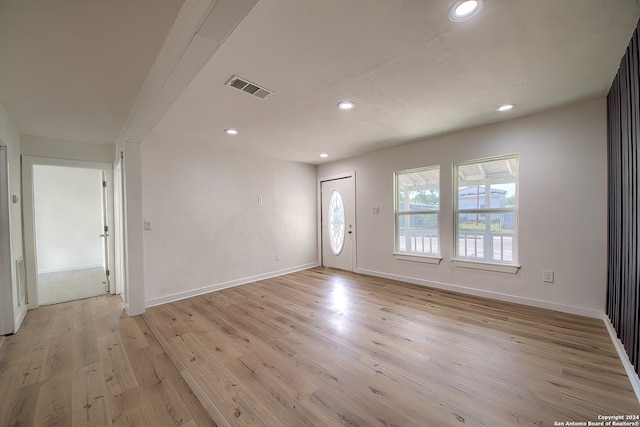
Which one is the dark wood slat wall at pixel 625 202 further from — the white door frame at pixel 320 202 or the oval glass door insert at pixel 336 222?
the oval glass door insert at pixel 336 222

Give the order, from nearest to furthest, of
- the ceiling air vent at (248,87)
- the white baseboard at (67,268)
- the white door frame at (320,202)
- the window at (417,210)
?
the ceiling air vent at (248,87) < the window at (417,210) < the white door frame at (320,202) < the white baseboard at (67,268)

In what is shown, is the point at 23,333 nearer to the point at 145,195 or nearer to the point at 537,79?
the point at 145,195

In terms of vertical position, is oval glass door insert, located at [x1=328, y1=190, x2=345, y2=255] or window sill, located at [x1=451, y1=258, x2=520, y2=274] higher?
oval glass door insert, located at [x1=328, y1=190, x2=345, y2=255]

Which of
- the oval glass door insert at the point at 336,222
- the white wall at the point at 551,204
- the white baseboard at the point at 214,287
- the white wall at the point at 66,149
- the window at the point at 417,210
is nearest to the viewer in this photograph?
the white wall at the point at 551,204

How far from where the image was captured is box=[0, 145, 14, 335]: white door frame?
258 centimetres

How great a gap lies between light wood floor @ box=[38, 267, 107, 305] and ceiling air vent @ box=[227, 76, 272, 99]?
4.23m

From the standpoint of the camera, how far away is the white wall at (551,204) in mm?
2697

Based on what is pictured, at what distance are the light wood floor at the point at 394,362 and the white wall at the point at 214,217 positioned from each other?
0.67 m

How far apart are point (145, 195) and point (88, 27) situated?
2327 millimetres

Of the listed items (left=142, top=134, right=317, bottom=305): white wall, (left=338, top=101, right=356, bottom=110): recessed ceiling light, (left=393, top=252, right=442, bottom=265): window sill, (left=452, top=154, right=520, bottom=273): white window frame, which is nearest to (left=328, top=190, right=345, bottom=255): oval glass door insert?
(left=142, top=134, right=317, bottom=305): white wall

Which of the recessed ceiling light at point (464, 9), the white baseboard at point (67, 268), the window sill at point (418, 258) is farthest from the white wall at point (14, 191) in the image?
the window sill at point (418, 258)

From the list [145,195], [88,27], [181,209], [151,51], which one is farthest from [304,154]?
[88,27]

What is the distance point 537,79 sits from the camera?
220 cm

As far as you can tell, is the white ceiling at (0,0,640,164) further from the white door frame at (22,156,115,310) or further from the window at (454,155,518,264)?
the window at (454,155,518,264)
